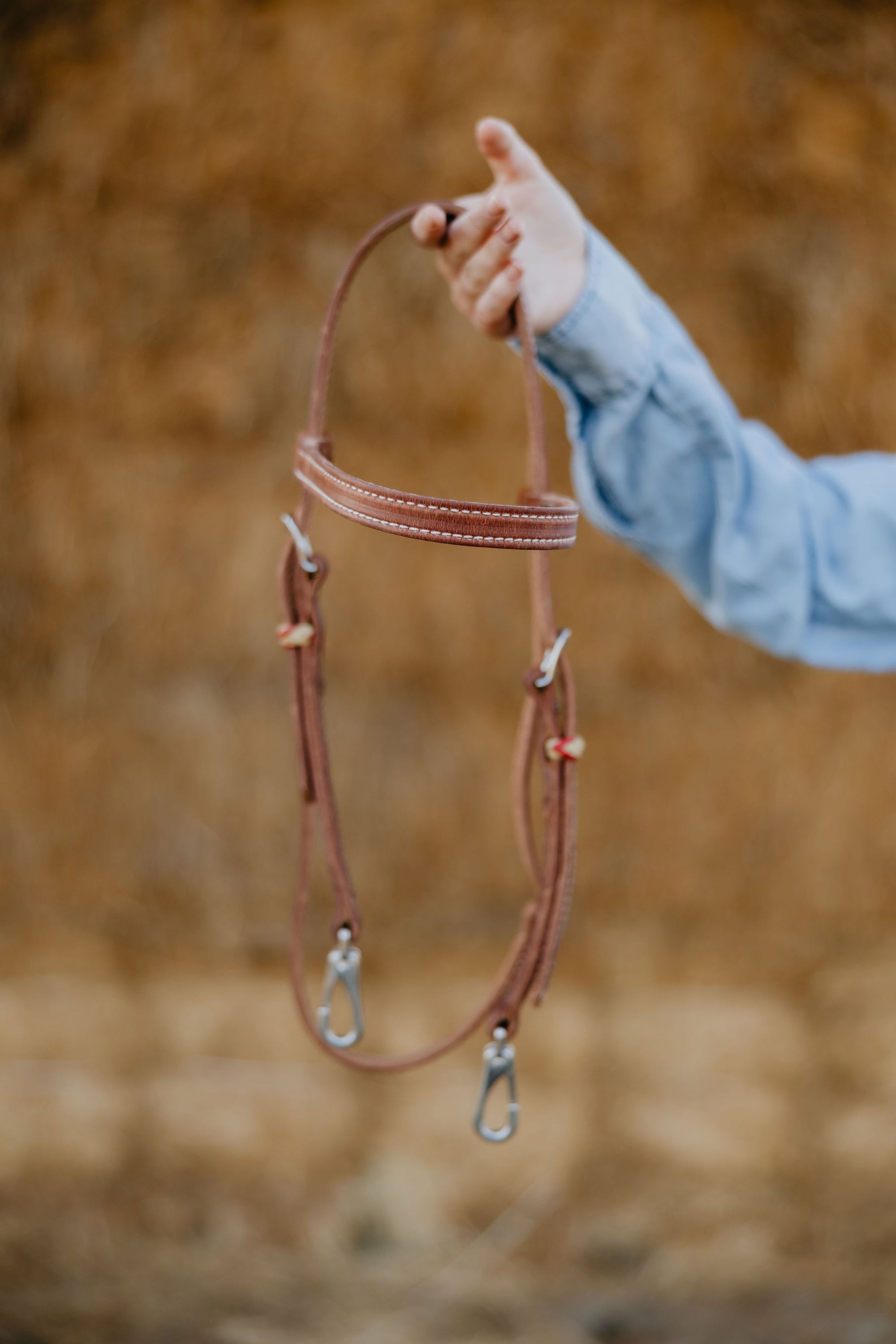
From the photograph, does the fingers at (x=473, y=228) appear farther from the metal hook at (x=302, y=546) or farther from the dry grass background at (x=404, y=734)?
the dry grass background at (x=404, y=734)

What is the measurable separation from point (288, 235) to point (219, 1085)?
1164 mm

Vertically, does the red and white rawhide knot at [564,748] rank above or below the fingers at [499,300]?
below

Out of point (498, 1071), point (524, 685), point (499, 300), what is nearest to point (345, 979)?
point (498, 1071)

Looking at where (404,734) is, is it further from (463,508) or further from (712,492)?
(463,508)

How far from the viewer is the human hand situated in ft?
1.98

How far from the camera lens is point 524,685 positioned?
67cm

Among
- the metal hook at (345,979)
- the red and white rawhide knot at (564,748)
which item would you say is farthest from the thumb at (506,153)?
the metal hook at (345,979)

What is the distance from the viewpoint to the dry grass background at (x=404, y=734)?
1195 mm

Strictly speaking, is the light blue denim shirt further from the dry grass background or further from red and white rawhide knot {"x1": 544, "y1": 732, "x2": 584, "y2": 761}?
the dry grass background

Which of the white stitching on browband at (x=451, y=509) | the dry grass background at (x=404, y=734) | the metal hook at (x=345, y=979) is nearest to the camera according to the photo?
the white stitching on browband at (x=451, y=509)

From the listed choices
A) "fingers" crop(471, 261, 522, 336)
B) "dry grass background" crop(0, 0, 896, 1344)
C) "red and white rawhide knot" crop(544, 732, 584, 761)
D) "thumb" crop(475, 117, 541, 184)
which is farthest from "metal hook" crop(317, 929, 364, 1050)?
"dry grass background" crop(0, 0, 896, 1344)

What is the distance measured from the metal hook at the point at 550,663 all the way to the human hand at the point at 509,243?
0.21 m

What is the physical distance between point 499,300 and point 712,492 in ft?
0.87

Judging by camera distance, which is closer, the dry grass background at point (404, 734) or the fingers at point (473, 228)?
the fingers at point (473, 228)
